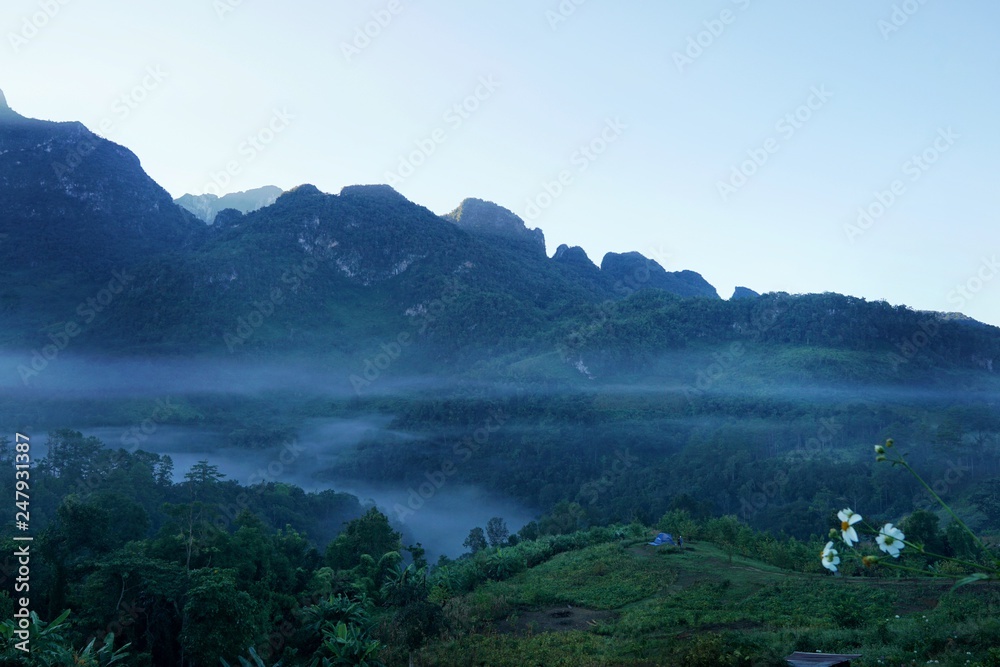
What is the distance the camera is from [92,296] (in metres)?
123

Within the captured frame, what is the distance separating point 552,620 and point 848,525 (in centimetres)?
2177

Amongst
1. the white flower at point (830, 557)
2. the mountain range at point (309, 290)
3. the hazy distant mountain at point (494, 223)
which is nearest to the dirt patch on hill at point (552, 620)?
the white flower at point (830, 557)

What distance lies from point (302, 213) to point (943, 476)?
130 m

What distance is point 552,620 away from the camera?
23.4m

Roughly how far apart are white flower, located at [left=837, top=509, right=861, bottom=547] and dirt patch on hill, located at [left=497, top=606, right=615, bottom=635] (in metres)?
19.9

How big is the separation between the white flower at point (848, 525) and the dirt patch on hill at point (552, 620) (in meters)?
19.9

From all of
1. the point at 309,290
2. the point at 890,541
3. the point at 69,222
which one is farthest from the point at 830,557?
the point at 69,222

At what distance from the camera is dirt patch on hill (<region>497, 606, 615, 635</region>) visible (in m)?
22.2

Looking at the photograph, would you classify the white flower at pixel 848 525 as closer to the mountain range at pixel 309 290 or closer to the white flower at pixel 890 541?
the white flower at pixel 890 541

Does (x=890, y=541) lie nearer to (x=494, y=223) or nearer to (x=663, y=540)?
(x=663, y=540)

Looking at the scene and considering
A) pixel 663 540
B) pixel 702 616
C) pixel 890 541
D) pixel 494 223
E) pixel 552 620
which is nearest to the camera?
pixel 890 541

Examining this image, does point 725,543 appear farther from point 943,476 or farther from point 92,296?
point 92,296

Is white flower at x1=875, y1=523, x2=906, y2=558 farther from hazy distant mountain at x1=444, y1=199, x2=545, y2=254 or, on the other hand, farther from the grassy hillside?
hazy distant mountain at x1=444, y1=199, x2=545, y2=254

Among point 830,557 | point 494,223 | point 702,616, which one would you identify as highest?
point 494,223
